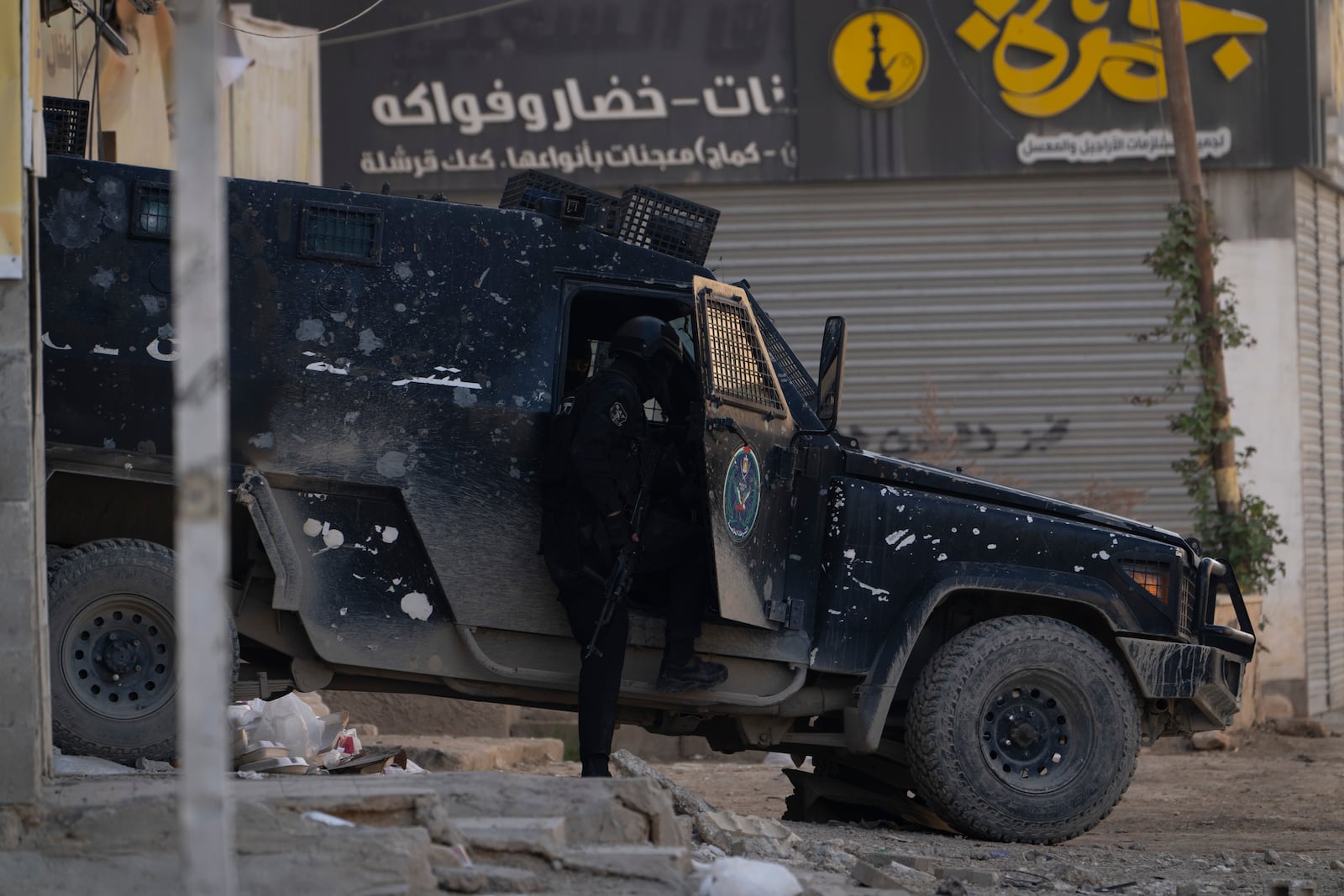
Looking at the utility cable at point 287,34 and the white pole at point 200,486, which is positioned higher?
the utility cable at point 287,34

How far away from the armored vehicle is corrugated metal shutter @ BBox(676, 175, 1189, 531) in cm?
709

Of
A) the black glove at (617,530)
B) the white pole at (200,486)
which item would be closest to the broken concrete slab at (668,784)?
the black glove at (617,530)

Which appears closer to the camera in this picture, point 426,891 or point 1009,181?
point 426,891

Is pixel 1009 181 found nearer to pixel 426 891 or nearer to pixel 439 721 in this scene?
pixel 439 721

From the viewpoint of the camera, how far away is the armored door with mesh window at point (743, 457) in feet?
19.5

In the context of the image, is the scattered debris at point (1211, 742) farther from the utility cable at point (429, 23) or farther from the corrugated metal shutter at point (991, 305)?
the utility cable at point (429, 23)

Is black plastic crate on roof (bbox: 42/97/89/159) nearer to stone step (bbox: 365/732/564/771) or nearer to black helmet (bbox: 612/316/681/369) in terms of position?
black helmet (bbox: 612/316/681/369)

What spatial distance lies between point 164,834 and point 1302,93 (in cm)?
1216

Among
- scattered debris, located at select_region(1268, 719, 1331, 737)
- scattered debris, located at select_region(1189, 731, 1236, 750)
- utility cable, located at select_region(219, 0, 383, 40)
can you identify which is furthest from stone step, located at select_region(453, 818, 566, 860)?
scattered debris, located at select_region(1268, 719, 1331, 737)

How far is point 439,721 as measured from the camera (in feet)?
33.5

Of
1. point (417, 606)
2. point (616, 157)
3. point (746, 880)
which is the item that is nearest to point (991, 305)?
point (616, 157)

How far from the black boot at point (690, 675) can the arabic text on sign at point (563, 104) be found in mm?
8351

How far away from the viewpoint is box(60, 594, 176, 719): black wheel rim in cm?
536

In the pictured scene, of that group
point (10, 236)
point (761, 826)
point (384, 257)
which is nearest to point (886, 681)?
point (761, 826)
